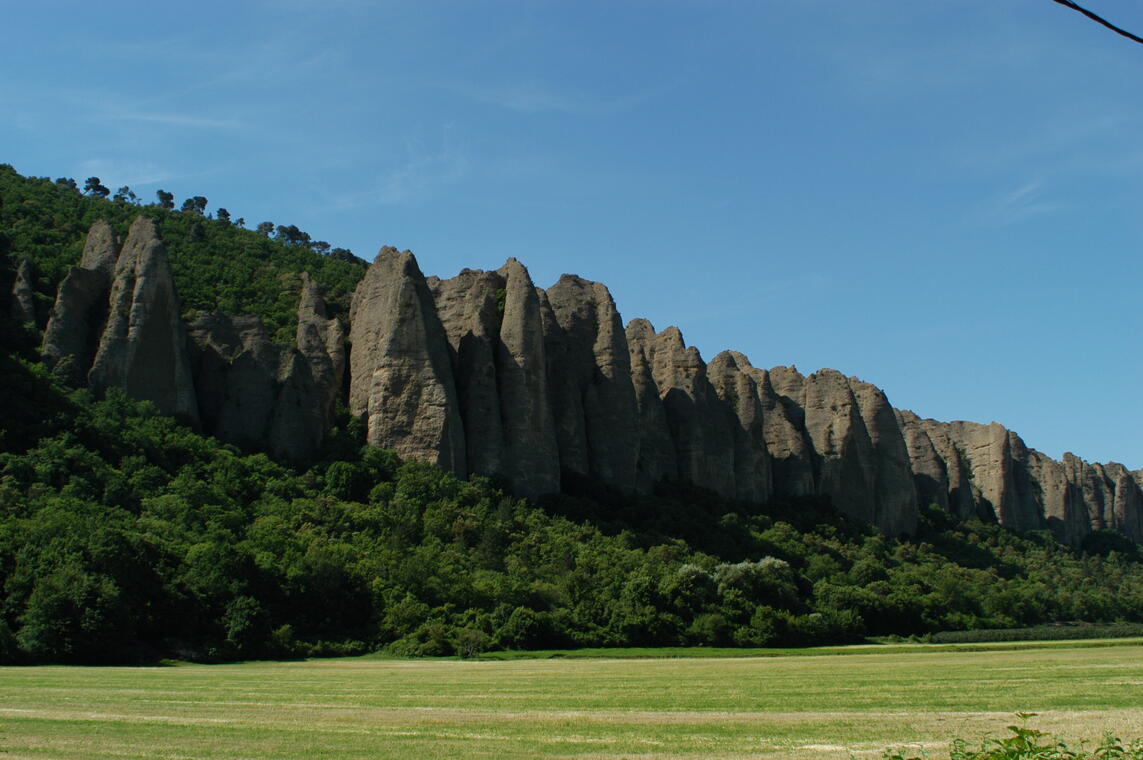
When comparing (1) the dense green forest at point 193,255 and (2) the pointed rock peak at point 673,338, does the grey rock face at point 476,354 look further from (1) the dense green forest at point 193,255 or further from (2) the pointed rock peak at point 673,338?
(2) the pointed rock peak at point 673,338

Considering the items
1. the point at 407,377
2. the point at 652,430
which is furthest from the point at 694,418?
the point at 407,377

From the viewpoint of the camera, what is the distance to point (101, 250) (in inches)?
2494

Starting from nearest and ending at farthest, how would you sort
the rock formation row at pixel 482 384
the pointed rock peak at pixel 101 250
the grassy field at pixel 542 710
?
the grassy field at pixel 542 710, the rock formation row at pixel 482 384, the pointed rock peak at pixel 101 250

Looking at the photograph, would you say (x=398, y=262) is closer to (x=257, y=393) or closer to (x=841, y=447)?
(x=257, y=393)

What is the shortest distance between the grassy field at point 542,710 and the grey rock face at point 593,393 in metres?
37.8

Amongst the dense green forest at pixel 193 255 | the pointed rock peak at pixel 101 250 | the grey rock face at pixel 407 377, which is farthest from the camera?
the dense green forest at pixel 193 255

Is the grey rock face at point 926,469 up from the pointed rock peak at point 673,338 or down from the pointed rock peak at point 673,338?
down

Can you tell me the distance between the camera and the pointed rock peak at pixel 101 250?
62156 millimetres

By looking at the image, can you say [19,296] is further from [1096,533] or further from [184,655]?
[1096,533]

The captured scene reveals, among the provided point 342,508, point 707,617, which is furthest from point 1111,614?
point 342,508

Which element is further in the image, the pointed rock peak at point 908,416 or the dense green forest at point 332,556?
the pointed rock peak at point 908,416

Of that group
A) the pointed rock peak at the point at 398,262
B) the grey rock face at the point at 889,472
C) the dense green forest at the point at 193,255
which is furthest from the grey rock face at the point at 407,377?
the grey rock face at the point at 889,472

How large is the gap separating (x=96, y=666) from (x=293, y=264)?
180 feet

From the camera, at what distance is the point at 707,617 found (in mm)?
49906
